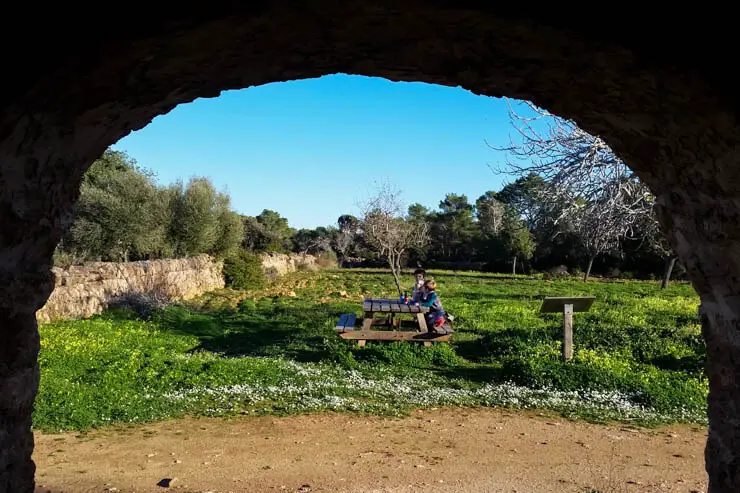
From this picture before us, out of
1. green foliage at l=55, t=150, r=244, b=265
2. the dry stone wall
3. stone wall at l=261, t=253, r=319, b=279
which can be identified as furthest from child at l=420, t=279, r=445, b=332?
stone wall at l=261, t=253, r=319, b=279

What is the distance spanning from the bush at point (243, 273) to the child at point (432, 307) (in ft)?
43.7

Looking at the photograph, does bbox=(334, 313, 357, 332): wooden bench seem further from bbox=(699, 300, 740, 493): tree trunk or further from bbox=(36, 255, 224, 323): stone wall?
bbox=(699, 300, 740, 493): tree trunk

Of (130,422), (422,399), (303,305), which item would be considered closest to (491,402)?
(422,399)

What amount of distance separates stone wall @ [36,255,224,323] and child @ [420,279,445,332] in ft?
22.9

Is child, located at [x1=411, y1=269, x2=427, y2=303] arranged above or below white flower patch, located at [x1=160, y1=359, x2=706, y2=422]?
above

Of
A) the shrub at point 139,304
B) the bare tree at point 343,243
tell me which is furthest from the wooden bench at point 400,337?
the bare tree at point 343,243

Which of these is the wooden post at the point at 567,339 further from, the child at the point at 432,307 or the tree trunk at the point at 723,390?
the tree trunk at the point at 723,390

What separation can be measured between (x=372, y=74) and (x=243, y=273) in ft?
68.4

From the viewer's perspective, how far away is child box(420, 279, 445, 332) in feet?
30.9

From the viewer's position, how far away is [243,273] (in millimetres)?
22422

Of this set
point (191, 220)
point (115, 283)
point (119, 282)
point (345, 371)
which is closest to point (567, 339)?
point (345, 371)

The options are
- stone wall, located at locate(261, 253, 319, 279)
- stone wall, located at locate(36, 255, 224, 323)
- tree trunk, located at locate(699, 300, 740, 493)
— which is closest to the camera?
tree trunk, located at locate(699, 300, 740, 493)

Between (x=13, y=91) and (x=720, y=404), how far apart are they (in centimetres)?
308

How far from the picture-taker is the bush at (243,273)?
72.6ft
